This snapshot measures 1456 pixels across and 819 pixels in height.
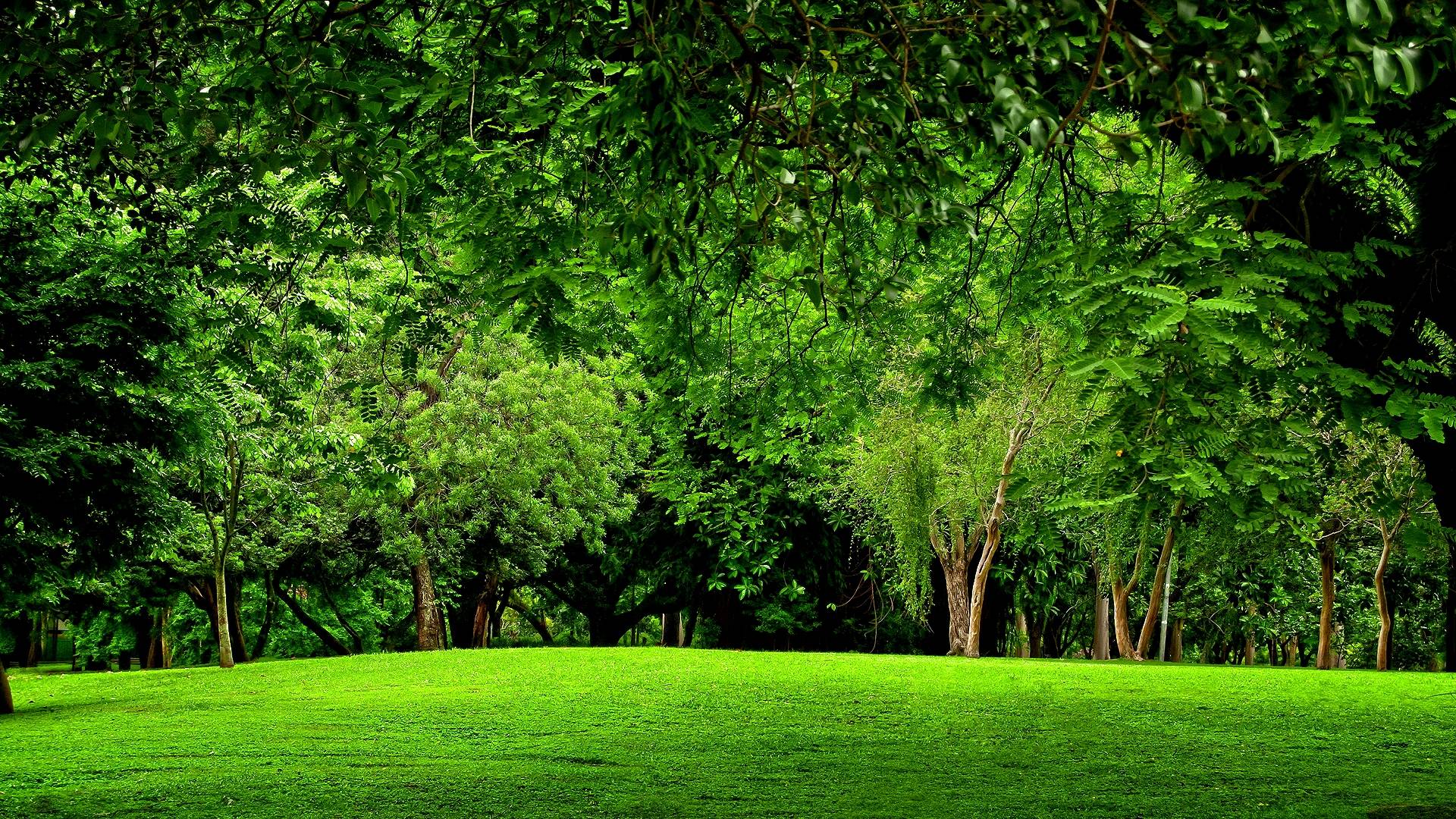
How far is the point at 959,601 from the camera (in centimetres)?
2767

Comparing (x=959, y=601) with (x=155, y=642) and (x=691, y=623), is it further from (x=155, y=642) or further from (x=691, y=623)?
(x=155, y=642)

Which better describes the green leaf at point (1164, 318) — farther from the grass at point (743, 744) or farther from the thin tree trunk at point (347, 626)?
the thin tree trunk at point (347, 626)

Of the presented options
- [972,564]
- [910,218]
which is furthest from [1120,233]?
[972,564]

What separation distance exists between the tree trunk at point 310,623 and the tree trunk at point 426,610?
708 centimetres

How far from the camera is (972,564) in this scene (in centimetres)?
3142

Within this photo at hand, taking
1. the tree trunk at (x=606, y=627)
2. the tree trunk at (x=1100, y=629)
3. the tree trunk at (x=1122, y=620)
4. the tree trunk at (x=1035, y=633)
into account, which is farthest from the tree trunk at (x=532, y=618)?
the tree trunk at (x=1122, y=620)

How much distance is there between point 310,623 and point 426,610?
10.2 metres

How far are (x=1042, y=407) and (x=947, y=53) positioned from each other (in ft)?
63.1

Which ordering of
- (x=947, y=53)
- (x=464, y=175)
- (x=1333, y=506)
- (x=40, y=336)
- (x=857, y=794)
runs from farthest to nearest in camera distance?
(x=1333, y=506)
(x=40, y=336)
(x=857, y=794)
(x=464, y=175)
(x=947, y=53)

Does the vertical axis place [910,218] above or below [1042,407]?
below

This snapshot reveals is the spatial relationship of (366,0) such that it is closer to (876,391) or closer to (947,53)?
(947,53)

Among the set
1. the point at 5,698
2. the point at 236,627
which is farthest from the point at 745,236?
the point at 236,627

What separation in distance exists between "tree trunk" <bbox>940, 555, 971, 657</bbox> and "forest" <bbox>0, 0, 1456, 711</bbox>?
8.26 m

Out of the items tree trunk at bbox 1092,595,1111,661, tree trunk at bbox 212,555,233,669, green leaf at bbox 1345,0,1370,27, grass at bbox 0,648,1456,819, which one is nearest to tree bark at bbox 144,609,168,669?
tree trunk at bbox 212,555,233,669
